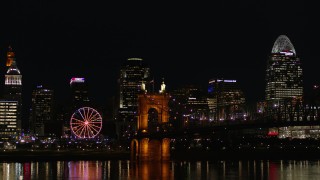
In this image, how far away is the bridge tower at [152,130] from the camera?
3899 inches

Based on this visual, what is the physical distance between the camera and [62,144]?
6348 inches

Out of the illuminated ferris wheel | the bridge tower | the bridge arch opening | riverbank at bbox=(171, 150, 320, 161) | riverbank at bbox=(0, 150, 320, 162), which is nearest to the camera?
the bridge tower

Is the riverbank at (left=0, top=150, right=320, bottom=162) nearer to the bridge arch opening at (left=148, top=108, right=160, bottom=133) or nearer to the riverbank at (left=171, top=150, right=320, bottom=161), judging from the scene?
the riverbank at (left=171, top=150, right=320, bottom=161)

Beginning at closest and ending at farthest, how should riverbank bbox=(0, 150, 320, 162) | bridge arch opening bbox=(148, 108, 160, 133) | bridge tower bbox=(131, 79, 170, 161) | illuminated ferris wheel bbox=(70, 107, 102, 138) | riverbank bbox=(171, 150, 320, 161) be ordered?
bridge tower bbox=(131, 79, 170, 161) → bridge arch opening bbox=(148, 108, 160, 133) → riverbank bbox=(0, 150, 320, 162) → riverbank bbox=(171, 150, 320, 161) → illuminated ferris wheel bbox=(70, 107, 102, 138)

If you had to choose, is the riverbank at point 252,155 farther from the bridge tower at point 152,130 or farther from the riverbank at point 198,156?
the bridge tower at point 152,130

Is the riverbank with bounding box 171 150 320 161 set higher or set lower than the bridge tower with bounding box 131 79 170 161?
lower

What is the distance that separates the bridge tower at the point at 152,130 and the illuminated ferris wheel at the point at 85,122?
15.7m

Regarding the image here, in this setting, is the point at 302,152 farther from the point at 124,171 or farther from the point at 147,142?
the point at 124,171

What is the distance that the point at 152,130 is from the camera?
105062 mm

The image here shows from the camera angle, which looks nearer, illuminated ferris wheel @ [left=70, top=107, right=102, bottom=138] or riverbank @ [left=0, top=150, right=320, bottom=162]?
riverbank @ [left=0, top=150, right=320, bottom=162]

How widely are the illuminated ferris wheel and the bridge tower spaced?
619 inches

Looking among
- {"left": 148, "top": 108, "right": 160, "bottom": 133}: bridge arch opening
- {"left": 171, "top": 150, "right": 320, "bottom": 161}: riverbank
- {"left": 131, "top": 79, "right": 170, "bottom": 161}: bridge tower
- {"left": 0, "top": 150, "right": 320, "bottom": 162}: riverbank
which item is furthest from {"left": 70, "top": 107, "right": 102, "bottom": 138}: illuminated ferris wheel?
{"left": 171, "top": 150, "right": 320, "bottom": 161}: riverbank

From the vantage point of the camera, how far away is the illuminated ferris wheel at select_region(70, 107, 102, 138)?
127825 mm

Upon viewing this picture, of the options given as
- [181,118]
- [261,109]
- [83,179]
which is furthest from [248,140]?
[83,179]
